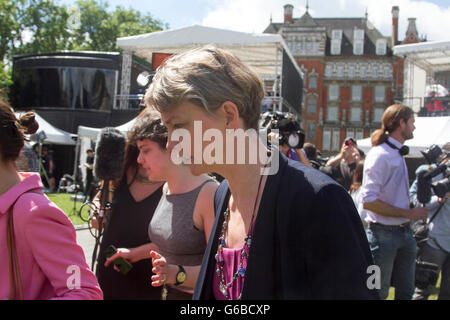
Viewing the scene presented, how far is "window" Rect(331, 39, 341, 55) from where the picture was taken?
53.4 m

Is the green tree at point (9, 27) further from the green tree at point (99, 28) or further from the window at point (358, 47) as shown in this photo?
the window at point (358, 47)

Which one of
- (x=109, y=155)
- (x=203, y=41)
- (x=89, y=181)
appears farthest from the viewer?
(x=203, y=41)

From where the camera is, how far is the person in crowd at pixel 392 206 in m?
3.54

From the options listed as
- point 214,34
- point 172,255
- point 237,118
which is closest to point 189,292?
point 172,255

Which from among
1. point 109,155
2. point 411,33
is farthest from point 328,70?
point 109,155

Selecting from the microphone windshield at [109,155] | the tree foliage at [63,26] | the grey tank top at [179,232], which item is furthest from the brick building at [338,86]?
the grey tank top at [179,232]

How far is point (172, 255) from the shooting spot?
221 cm

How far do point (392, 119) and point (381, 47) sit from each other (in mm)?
53230

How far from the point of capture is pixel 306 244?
1.12m

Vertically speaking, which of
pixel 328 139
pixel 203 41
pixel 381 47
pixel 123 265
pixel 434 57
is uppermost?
pixel 381 47

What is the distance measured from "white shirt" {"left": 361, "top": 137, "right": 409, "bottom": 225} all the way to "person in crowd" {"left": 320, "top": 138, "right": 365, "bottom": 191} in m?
2.32

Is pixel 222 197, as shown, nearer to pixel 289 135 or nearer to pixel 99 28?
pixel 289 135

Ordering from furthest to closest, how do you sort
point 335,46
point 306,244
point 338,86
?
1. point 335,46
2. point 338,86
3. point 306,244

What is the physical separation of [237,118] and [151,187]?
160cm
